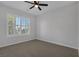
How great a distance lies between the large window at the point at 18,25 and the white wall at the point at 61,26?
1349mm

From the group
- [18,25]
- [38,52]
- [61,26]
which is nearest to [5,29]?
[18,25]

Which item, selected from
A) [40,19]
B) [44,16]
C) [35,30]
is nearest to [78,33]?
[44,16]

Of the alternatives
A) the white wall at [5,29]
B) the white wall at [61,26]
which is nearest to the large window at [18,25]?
the white wall at [5,29]

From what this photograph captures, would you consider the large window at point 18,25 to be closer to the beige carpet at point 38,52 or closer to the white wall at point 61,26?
Answer: the white wall at point 61,26

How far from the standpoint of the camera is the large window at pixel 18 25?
5.23 metres

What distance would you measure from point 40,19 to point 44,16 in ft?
1.99

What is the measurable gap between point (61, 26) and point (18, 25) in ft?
10.6

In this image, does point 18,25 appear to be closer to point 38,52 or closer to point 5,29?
point 5,29

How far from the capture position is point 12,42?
5215 millimetres

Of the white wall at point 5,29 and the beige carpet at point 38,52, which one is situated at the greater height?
the white wall at point 5,29

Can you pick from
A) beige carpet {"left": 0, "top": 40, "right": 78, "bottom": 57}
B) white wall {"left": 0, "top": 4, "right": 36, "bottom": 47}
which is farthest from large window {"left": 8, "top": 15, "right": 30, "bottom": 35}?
beige carpet {"left": 0, "top": 40, "right": 78, "bottom": 57}

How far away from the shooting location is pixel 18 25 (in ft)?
19.1

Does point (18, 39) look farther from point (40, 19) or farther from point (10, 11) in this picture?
point (40, 19)

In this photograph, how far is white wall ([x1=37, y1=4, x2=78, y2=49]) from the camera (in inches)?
168
